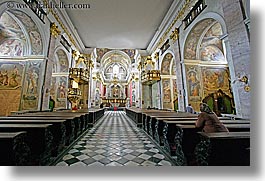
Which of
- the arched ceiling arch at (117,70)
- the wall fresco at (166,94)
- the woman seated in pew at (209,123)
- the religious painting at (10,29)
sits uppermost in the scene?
the arched ceiling arch at (117,70)

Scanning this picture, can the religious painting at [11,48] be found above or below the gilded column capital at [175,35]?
below

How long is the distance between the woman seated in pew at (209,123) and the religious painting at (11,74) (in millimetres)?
7062

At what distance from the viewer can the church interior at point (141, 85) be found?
7.63 feet

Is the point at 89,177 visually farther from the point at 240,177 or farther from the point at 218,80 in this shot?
the point at 218,80

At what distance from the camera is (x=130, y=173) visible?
5.35 ft

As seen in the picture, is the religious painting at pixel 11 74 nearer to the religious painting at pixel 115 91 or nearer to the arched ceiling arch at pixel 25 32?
the arched ceiling arch at pixel 25 32

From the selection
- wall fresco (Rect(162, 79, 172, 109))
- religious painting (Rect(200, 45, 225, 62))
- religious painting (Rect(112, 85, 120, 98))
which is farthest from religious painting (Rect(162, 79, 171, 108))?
religious painting (Rect(112, 85, 120, 98))

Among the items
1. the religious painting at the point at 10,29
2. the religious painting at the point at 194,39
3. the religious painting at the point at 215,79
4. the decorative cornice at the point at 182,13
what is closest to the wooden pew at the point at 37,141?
the religious painting at the point at 10,29

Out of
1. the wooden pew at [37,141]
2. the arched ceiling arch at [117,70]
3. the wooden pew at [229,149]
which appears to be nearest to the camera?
the wooden pew at [229,149]

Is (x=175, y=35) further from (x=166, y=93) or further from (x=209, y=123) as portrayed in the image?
(x=209, y=123)

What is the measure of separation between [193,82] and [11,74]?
25.9 feet

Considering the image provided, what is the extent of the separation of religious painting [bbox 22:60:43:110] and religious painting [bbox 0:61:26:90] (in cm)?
35

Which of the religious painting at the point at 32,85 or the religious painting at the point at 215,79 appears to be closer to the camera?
the religious painting at the point at 32,85

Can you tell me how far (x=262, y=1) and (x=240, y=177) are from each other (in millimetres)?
1914
